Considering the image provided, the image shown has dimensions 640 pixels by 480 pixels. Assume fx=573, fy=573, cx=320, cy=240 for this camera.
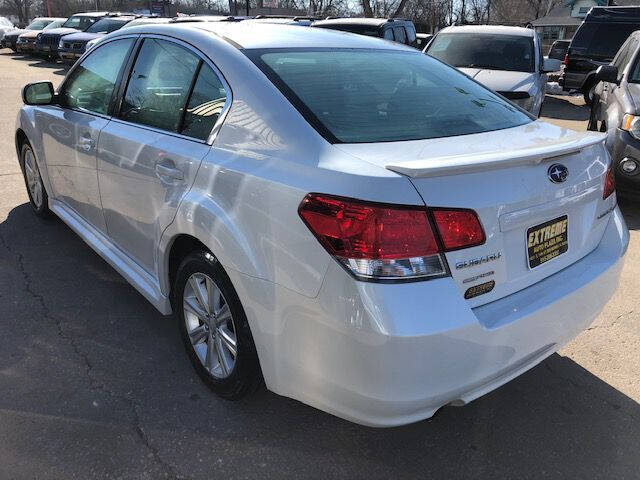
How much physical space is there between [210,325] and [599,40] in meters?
13.2

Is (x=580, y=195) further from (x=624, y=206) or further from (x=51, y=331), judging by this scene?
(x=624, y=206)

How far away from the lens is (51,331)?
329 cm

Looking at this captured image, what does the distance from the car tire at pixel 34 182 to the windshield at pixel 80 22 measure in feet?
61.5

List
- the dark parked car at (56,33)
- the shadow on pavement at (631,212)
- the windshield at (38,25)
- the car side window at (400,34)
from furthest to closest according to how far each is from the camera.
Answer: the windshield at (38,25)
the dark parked car at (56,33)
the car side window at (400,34)
the shadow on pavement at (631,212)

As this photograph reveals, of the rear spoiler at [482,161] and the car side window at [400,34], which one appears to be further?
the car side window at [400,34]

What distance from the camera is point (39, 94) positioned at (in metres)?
4.10

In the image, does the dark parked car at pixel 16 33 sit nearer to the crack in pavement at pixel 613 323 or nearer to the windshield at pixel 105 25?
the windshield at pixel 105 25

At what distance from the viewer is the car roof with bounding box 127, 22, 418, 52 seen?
2758 millimetres

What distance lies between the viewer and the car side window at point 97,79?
344 cm

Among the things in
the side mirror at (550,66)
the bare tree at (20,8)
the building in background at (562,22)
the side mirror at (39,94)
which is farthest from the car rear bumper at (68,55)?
the bare tree at (20,8)

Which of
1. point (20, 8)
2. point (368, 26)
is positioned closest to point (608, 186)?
point (368, 26)

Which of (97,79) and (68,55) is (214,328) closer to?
(97,79)

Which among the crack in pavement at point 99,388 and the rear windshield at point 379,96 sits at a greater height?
the rear windshield at point 379,96

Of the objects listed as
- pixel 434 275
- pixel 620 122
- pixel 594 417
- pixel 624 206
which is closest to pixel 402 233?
pixel 434 275
